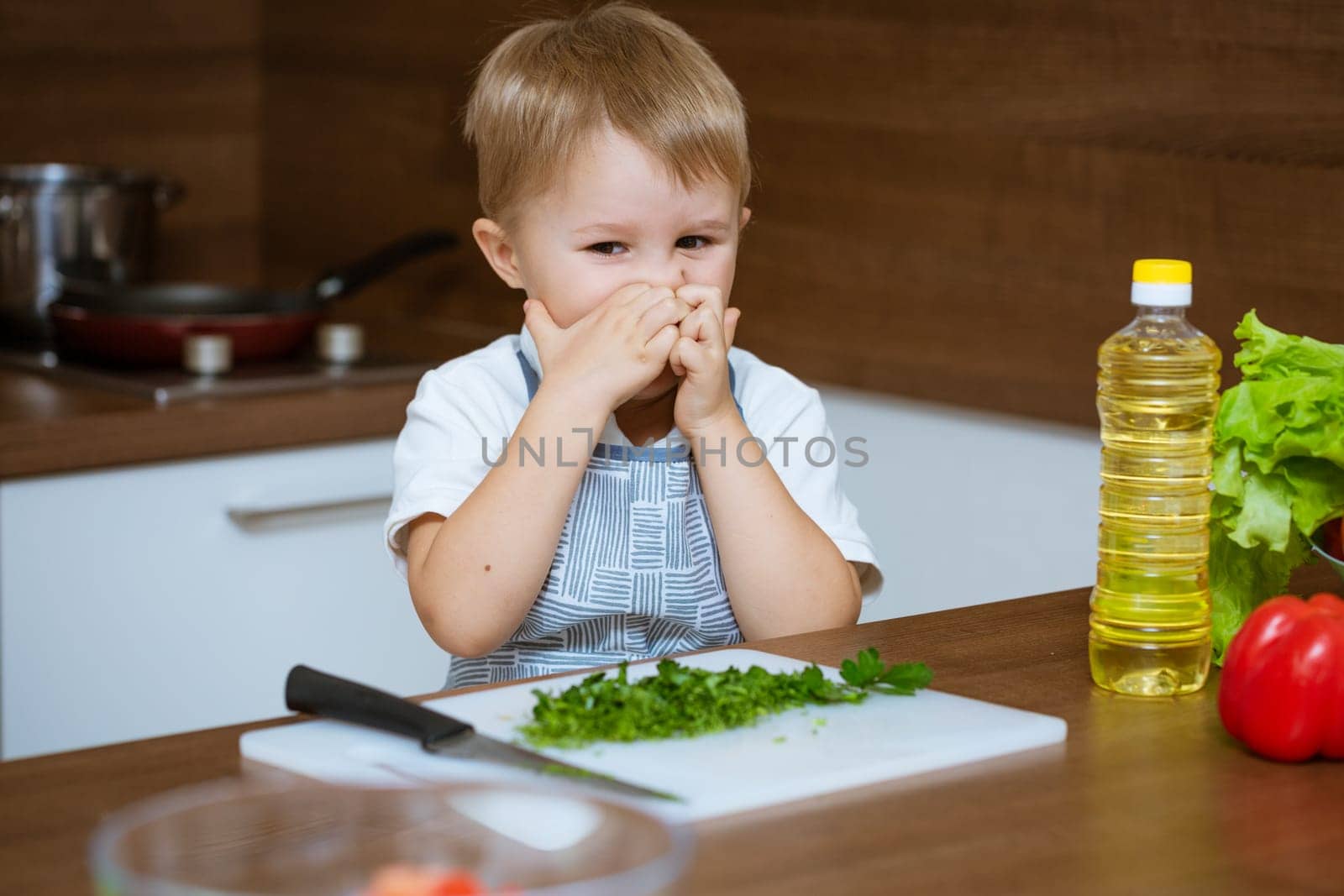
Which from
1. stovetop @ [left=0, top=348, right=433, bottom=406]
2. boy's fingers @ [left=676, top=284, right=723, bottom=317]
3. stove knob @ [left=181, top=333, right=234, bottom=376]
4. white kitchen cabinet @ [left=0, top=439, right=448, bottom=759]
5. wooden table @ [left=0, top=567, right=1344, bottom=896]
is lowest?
white kitchen cabinet @ [left=0, top=439, right=448, bottom=759]

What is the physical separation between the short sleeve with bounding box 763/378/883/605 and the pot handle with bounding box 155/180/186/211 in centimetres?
142

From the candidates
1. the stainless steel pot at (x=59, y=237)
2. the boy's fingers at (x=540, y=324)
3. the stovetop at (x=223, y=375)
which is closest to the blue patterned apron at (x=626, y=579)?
the boy's fingers at (x=540, y=324)

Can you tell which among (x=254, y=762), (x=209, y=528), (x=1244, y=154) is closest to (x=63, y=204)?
(x=209, y=528)

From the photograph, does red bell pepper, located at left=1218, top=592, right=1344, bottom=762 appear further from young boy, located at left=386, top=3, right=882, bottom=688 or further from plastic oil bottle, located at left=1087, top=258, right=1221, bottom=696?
young boy, located at left=386, top=3, right=882, bottom=688

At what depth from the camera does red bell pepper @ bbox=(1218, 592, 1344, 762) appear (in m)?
0.90

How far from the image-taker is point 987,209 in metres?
1.96

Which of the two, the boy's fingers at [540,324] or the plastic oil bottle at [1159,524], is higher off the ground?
the boy's fingers at [540,324]

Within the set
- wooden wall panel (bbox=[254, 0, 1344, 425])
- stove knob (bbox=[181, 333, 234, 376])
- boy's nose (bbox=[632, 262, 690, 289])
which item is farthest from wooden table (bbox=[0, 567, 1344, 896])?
stove knob (bbox=[181, 333, 234, 376])

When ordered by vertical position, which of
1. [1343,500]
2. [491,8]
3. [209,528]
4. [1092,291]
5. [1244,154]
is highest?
[491,8]

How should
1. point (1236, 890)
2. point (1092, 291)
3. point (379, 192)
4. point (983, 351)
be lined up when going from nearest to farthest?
1. point (1236, 890)
2. point (1092, 291)
3. point (983, 351)
4. point (379, 192)

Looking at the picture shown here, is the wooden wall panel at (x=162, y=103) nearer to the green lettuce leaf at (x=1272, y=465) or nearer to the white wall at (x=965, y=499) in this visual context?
the white wall at (x=965, y=499)

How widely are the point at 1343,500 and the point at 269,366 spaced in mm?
1620

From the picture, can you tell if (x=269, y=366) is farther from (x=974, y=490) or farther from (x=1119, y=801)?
(x=1119, y=801)

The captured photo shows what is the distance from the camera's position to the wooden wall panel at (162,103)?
274cm
